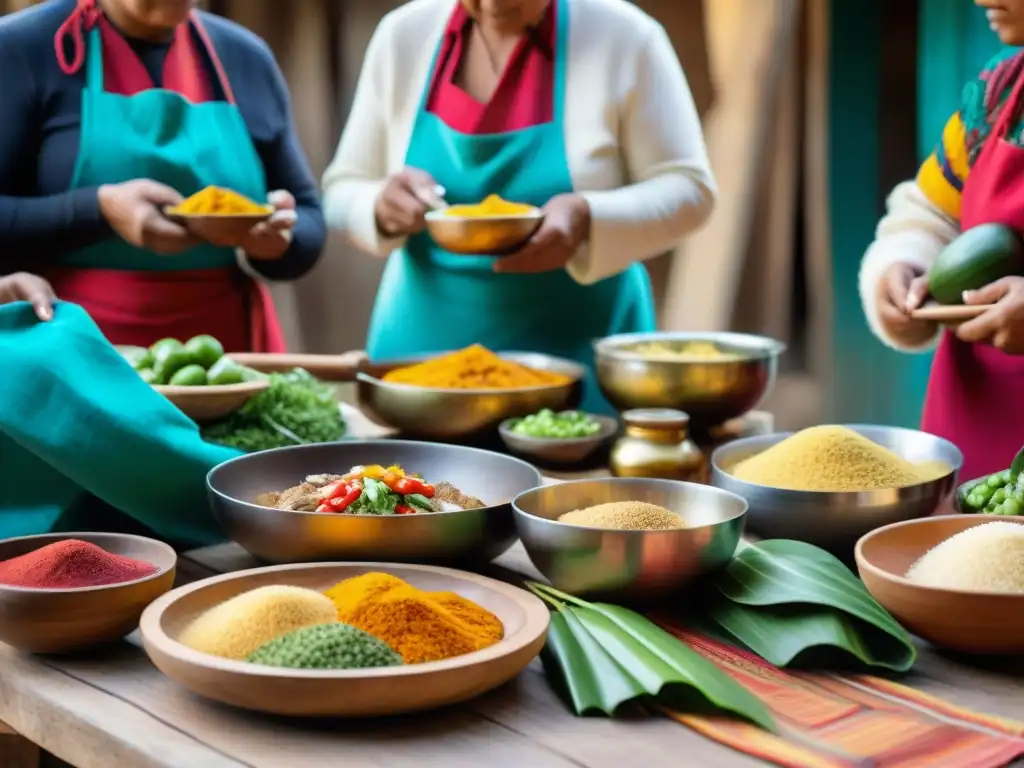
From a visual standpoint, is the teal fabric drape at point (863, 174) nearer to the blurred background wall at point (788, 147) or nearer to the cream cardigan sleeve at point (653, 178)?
the blurred background wall at point (788, 147)

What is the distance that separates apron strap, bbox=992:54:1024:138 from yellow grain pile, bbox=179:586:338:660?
162 centimetres

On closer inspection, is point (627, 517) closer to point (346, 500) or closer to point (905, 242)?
point (346, 500)

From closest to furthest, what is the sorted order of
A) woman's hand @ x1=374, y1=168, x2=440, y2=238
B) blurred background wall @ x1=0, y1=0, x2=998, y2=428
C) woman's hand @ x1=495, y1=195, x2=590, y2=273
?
woman's hand @ x1=495, y1=195, x2=590, y2=273 → woman's hand @ x1=374, y1=168, x2=440, y2=238 → blurred background wall @ x1=0, y1=0, x2=998, y2=428

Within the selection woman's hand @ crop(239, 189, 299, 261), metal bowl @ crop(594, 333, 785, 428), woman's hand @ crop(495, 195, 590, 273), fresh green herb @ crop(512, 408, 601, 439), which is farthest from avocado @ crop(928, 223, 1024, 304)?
woman's hand @ crop(239, 189, 299, 261)

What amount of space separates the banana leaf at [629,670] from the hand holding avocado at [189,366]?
951 mm

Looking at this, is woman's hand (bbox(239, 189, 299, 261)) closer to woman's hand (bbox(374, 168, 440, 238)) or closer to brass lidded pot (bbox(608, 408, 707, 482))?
woman's hand (bbox(374, 168, 440, 238))

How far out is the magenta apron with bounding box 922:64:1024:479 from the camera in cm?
213

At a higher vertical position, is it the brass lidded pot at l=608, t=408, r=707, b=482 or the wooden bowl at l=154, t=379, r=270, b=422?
the wooden bowl at l=154, t=379, r=270, b=422

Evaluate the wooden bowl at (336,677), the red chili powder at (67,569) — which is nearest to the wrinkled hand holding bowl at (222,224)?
the red chili powder at (67,569)

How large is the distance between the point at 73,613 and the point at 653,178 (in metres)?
1.80

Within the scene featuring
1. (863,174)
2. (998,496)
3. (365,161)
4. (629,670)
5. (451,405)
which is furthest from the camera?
(863,174)

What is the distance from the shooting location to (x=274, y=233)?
261 cm

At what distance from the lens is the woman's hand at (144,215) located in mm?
2439

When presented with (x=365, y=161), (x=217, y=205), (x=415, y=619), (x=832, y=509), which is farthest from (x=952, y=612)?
(x=365, y=161)
